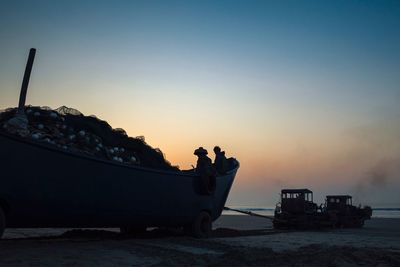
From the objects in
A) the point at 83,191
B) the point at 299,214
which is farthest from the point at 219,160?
the point at 299,214

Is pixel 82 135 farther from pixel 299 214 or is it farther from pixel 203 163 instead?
pixel 299 214

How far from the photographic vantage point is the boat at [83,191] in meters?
8.24

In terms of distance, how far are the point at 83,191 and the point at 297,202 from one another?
69.4 feet

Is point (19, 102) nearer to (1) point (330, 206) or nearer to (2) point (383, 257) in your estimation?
(2) point (383, 257)

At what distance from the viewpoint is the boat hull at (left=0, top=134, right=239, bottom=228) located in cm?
824

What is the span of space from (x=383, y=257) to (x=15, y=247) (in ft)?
25.9

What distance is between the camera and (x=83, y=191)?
31.4ft

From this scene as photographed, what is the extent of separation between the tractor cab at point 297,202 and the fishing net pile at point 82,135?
54.5 ft

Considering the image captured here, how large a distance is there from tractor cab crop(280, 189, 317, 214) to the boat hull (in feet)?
54.3

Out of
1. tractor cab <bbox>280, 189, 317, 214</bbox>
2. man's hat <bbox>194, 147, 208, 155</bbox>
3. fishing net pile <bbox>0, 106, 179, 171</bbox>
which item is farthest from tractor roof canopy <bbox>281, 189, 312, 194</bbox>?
fishing net pile <bbox>0, 106, 179, 171</bbox>

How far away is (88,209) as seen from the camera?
31.9 feet

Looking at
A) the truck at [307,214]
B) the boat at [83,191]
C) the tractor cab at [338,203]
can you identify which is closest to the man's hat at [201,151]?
the boat at [83,191]

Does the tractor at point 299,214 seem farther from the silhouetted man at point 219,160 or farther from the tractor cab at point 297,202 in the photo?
the silhouetted man at point 219,160

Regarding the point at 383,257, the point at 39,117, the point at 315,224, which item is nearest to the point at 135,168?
the point at 39,117
